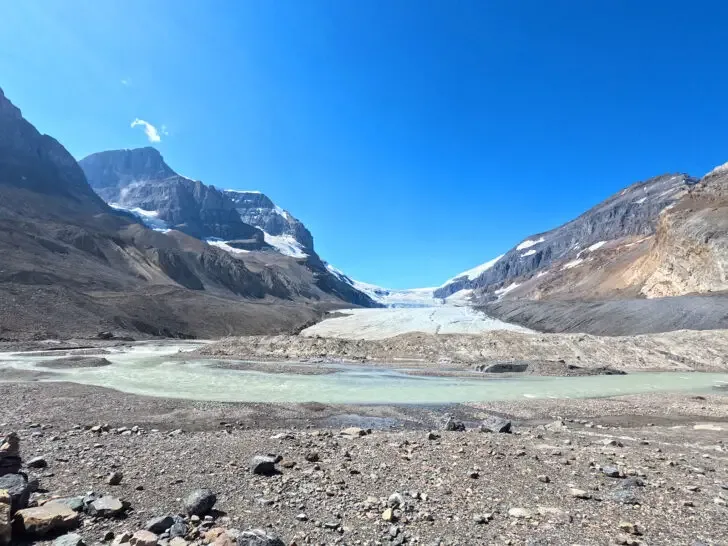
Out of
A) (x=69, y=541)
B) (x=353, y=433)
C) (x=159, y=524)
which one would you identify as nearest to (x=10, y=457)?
(x=69, y=541)

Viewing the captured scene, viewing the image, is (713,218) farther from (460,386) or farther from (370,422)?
(370,422)

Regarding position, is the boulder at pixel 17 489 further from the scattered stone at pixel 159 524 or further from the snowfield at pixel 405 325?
the snowfield at pixel 405 325

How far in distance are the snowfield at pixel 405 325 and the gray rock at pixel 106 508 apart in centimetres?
6302

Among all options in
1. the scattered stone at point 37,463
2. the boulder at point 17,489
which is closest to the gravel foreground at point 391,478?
the scattered stone at point 37,463

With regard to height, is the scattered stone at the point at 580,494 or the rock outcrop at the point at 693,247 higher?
the rock outcrop at the point at 693,247

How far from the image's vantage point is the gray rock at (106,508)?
7.09 meters

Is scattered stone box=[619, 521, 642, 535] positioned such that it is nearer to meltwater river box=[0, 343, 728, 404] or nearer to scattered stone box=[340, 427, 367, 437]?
scattered stone box=[340, 427, 367, 437]

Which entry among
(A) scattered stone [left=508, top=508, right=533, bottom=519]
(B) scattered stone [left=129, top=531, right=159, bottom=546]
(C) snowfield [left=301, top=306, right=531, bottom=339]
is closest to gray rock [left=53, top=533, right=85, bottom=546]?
(B) scattered stone [left=129, top=531, right=159, bottom=546]

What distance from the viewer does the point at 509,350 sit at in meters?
51.8

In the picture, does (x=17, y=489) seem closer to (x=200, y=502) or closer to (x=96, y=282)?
(x=200, y=502)

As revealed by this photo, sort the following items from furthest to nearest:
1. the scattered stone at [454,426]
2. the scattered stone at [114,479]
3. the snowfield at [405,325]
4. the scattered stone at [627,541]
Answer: the snowfield at [405,325]
the scattered stone at [454,426]
the scattered stone at [114,479]
the scattered stone at [627,541]

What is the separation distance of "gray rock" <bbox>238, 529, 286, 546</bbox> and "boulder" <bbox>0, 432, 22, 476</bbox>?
5.68 metres

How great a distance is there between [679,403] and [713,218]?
75.4m

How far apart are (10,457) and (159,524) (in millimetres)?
4854
